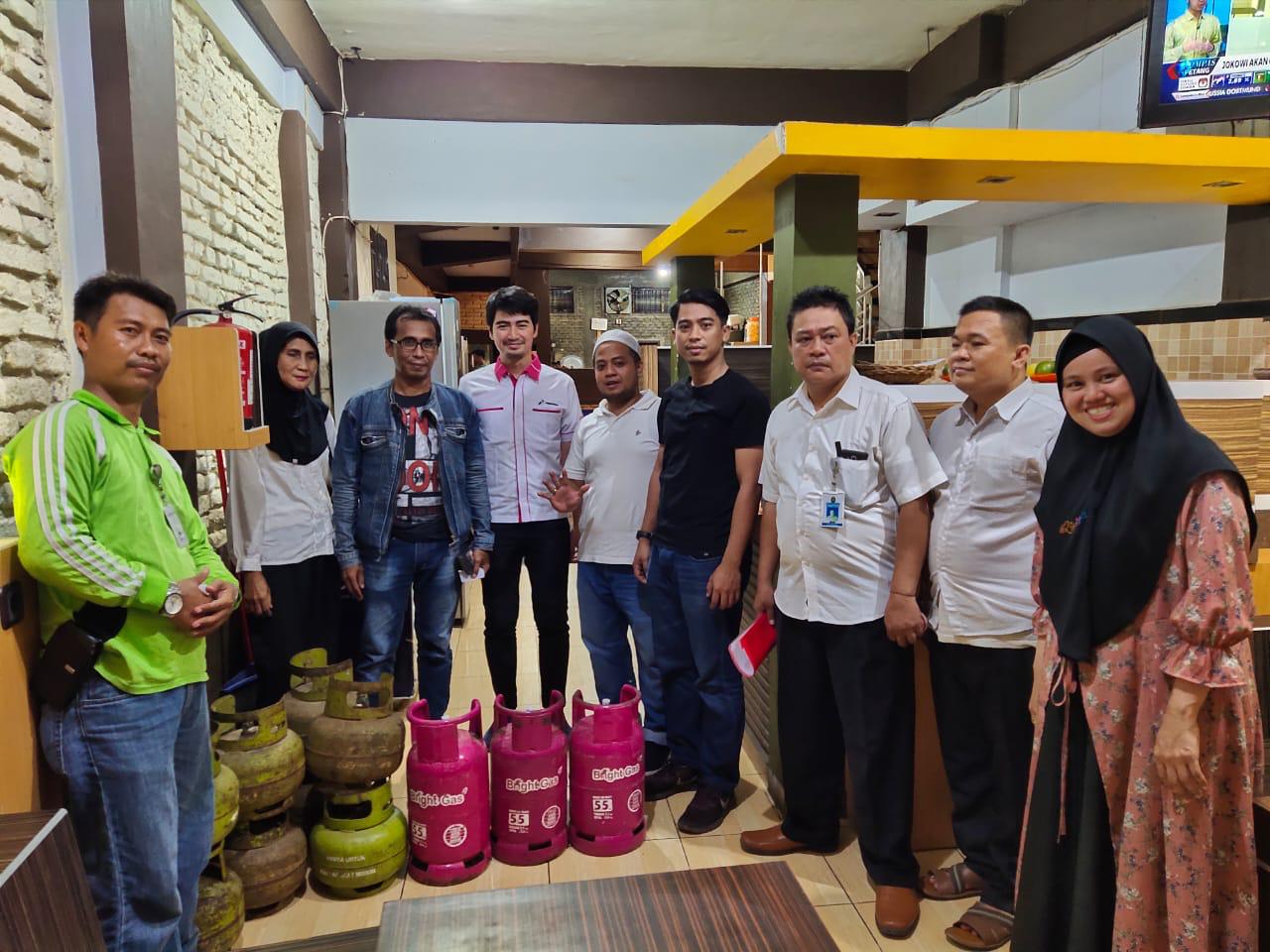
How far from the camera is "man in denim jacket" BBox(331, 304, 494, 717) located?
2879mm

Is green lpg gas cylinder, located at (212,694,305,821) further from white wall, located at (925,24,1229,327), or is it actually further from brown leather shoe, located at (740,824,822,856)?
white wall, located at (925,24,1229,327)

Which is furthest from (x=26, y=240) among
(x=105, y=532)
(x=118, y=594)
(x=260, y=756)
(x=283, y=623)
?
(x=260, y=756)

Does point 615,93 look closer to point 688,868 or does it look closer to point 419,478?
point 419,478

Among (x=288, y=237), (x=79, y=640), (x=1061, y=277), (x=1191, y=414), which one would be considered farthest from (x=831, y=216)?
(x=288, y=237)

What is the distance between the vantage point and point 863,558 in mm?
2332

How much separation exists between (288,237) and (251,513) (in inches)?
108

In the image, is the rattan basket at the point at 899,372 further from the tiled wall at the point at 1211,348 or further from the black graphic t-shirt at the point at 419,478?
the tiled wall at the point at 1211,348

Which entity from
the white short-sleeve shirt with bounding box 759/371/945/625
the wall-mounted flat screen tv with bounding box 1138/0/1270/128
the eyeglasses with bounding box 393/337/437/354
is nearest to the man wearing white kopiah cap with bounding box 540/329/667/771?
the eyeglasses with bounding box 393/337/437/354

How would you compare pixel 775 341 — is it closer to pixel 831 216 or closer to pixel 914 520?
pixel 831 216

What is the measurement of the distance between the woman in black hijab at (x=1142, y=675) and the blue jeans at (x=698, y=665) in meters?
1.14

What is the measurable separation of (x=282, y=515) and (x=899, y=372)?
2137mm

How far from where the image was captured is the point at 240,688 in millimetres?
2740

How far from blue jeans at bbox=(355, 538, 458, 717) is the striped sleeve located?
1.19 metres

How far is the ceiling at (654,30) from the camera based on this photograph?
5121 mm
